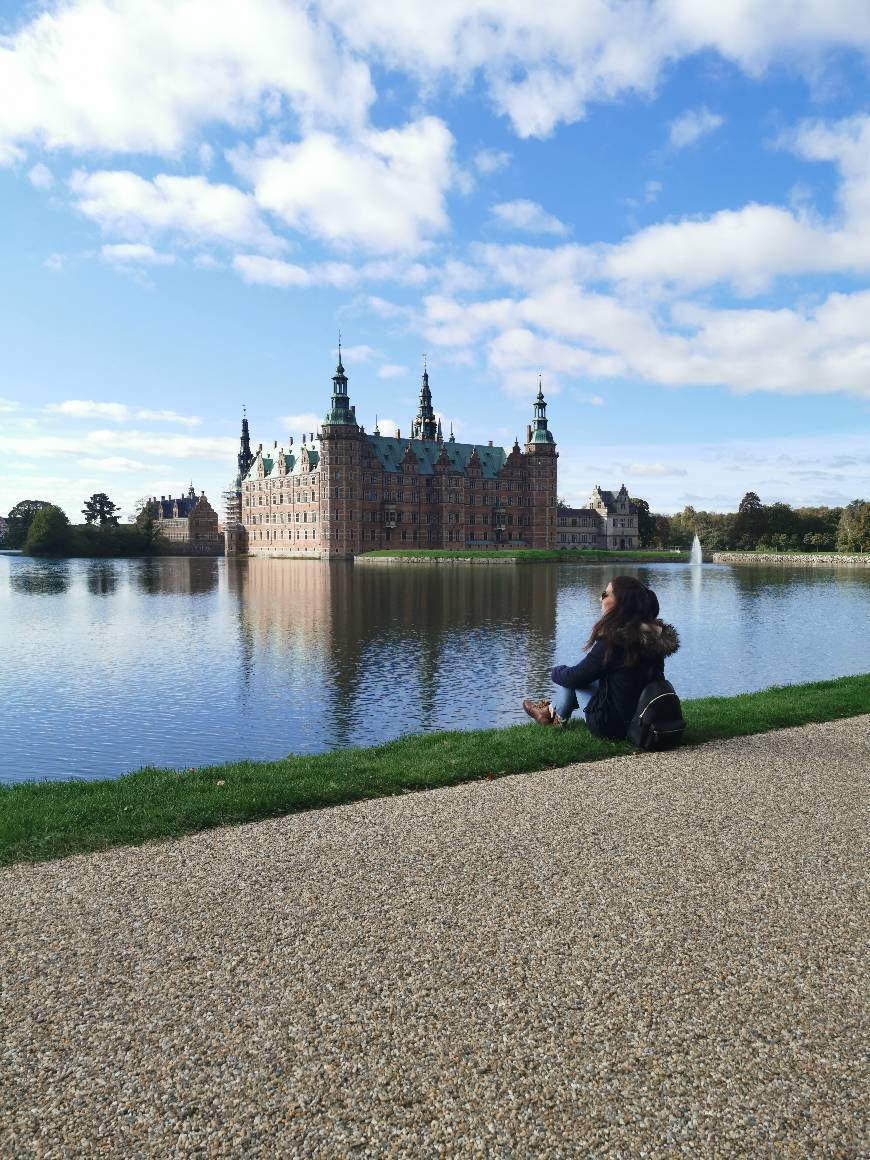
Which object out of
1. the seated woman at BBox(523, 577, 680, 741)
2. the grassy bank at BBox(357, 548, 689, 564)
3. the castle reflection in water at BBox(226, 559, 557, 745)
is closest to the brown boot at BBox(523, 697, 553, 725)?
the seated woman at BBox(523, 577, 680, 741)

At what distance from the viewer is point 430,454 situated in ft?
343

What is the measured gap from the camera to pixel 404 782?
8.17 meters

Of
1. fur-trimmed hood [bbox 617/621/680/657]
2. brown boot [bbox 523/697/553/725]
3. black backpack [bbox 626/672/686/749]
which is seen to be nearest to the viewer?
fur-trimmed hood [bbox 617/621/680/657]

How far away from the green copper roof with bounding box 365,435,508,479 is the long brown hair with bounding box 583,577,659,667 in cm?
9183

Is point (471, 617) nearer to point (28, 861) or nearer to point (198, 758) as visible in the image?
point (198, 758)

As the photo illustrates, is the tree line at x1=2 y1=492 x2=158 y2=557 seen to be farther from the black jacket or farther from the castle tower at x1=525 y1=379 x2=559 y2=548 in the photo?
the black jacket

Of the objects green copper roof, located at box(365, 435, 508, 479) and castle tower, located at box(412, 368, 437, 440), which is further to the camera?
castle tower, located at box(412, 368, 437, 440)

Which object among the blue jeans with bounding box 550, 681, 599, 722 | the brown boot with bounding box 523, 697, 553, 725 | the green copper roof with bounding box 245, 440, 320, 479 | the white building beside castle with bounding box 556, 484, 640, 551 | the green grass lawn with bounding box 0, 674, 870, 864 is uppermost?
the green copper roof with bounding box 245, 440, 320, 479

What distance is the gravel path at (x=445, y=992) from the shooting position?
322 cm

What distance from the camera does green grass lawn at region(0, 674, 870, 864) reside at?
6594 millimetres

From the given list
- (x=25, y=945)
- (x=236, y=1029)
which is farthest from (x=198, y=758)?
(x=236, y=1029)

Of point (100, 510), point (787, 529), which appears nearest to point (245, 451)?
point (100, 510)

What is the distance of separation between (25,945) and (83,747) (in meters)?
9.03

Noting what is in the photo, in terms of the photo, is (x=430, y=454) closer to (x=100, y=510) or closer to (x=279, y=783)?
(x=100, y=510)
